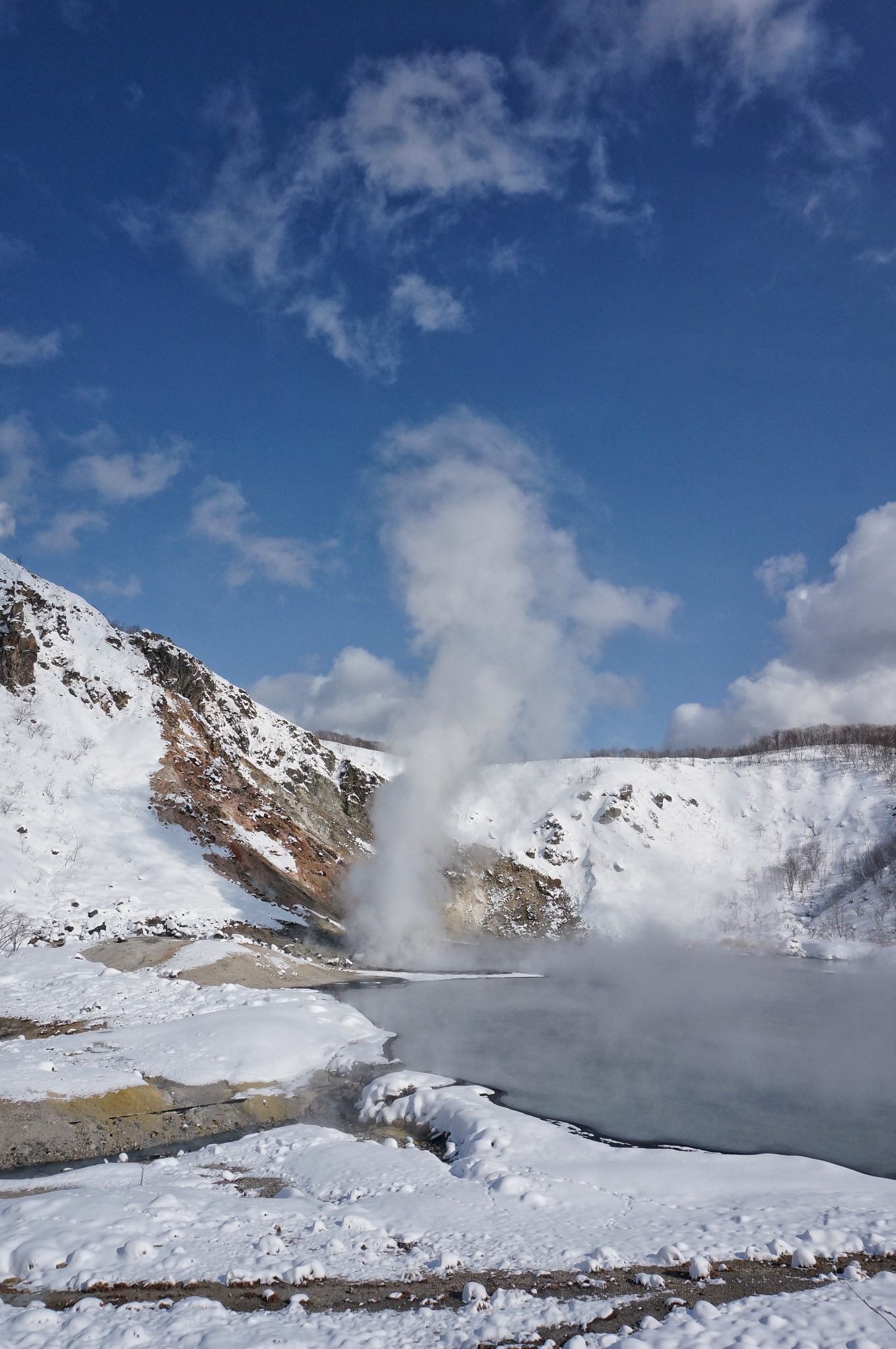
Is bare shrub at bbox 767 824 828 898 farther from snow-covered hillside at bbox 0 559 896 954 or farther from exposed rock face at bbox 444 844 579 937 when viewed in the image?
exposed rock face at bbox 444 844 579 937

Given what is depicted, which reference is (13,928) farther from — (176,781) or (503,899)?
(503,899)

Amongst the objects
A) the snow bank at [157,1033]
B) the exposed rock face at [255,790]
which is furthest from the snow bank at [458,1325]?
the exposed rock face at [255,790]

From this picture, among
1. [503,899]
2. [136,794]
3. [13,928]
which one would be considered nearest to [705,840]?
[503,899]

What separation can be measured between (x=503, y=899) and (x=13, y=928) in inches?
1701

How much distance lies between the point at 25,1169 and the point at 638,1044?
17.1m

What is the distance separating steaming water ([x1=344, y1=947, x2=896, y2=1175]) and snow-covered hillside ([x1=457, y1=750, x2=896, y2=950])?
98.9 ft

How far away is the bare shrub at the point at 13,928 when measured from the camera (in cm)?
2845

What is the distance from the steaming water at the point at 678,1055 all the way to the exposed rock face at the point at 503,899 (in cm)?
2065

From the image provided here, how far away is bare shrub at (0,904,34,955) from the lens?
1120 inches

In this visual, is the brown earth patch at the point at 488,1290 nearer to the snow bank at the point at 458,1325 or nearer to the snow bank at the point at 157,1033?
the snow bank at the point at 458,1325

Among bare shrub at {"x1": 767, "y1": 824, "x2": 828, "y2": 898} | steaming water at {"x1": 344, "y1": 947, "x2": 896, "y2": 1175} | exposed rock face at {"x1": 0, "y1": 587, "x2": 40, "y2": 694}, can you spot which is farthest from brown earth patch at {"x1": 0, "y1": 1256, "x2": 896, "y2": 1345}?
bare shrub at {"x1": 767, "y1": 824, "x2": 828, "y2": 898}

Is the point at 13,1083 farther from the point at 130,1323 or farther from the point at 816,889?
the point at 816,889

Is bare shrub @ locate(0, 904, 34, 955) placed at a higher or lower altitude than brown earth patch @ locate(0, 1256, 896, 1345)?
higher

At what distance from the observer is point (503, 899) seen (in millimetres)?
64875
